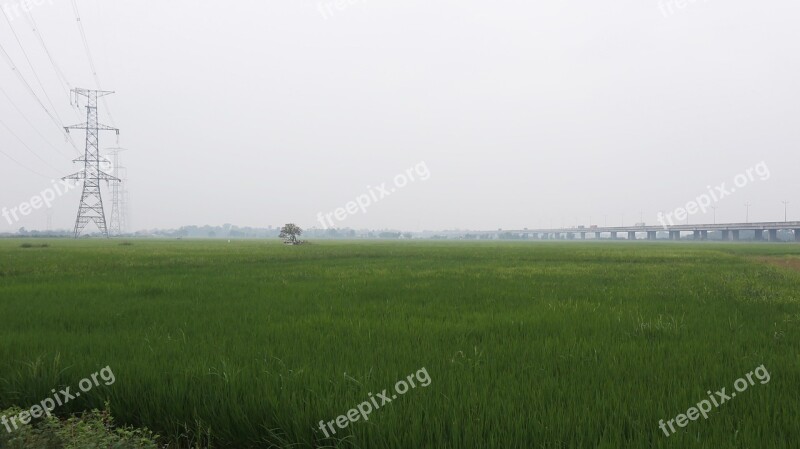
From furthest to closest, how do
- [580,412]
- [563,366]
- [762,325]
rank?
[762,325] → [563,366] → [580,412]

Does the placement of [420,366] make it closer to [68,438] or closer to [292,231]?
[68,438]

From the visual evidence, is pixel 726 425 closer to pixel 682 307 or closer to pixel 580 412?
pixel 580 412

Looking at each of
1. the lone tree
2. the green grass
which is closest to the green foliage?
the green grass

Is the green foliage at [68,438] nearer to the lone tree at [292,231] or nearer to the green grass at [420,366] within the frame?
the green grass at [420,366]

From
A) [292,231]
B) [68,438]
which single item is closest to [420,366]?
[68,438]

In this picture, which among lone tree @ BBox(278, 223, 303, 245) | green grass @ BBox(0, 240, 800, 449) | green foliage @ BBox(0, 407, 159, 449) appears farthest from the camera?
lone tree @ BBox(278, 223, 303, 245)

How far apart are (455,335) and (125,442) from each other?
12.7 feet

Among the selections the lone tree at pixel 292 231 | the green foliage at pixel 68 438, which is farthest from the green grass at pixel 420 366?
the lone tree at pixel 292 231

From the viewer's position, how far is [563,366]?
13.6ft

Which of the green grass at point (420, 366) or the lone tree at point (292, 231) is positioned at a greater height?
the lone tree at point (292, 231)

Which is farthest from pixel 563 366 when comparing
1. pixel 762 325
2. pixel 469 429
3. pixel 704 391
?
pixel 762 325

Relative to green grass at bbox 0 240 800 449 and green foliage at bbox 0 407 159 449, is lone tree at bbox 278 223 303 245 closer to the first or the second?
green grass at bbox 0 240 800 449

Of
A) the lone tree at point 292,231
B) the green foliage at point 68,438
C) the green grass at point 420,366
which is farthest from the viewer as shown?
the lone tree at point 292,231

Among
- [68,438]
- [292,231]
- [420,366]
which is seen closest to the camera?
[68,438]
